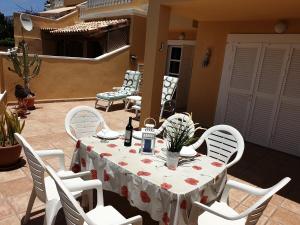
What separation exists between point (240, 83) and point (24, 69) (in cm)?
645

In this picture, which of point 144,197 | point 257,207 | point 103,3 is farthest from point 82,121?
point 103,3

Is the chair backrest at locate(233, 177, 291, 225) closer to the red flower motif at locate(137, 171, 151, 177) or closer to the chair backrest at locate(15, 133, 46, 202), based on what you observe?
the red flower motif at locate(137, 171, 151, 177)

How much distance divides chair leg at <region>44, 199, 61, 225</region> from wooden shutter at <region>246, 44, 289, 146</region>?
5573mm

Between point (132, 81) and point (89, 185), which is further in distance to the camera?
point (132, 81)

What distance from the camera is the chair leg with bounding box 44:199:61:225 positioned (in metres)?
2.41

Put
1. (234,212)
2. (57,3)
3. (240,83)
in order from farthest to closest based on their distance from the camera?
(57,3) < (240,83) < (234,212)

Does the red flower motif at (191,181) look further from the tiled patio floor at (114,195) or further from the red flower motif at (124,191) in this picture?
the tiled patio floor at (114,195)

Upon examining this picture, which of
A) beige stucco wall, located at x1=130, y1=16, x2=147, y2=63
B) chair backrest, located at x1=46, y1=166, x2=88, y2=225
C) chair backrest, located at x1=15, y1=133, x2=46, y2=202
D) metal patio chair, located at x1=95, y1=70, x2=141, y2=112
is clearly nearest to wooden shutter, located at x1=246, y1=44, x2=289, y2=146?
metal patio chair, located at x1=95, y1=70, x2=141, y2=112

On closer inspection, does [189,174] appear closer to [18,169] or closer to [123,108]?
[18,169]

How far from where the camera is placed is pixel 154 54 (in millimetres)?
A: 5570

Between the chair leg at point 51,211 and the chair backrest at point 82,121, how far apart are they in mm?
1266

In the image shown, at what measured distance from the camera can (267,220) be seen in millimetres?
3406

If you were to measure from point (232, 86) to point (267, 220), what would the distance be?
4.25 m

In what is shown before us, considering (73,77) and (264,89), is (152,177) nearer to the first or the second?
(264,89)
